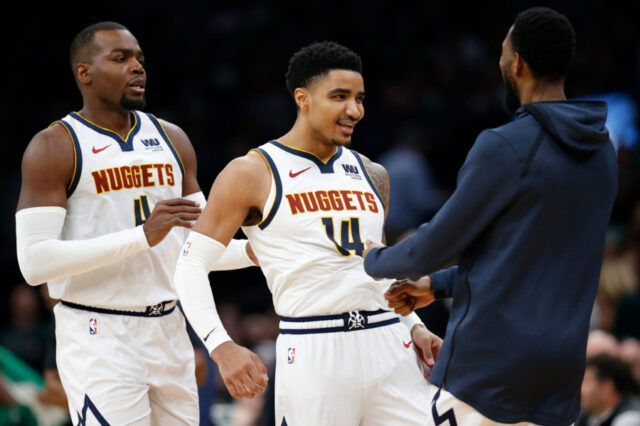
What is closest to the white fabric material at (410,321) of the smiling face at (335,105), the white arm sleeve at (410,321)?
the white arm sleeve at (410,321)

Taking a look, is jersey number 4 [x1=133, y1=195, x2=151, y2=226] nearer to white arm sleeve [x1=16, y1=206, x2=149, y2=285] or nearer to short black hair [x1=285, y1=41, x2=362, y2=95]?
white arm sleeve [x1=16, y1=206, x2=149, y2=285]

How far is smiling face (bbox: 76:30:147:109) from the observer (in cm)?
464

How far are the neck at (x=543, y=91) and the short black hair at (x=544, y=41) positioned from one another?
0.04 metres

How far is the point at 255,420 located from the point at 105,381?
4.26 meters

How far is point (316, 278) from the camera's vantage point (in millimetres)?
4082

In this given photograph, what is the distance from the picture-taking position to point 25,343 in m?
9.36

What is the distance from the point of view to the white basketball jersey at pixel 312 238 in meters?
4.08

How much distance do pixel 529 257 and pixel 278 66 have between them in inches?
384

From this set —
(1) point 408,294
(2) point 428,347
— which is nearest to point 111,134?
(1) point 408,294

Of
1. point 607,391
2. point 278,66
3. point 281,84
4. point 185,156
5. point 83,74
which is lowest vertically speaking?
point 607,391

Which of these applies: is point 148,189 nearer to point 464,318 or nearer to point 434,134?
point 464,318

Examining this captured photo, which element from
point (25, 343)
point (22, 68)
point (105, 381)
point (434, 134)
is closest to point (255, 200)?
point (105, 381)

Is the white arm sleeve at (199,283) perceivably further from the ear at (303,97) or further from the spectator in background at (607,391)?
the spectator in background at (607,391)

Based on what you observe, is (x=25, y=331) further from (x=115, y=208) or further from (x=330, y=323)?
(x=330, y=323)
